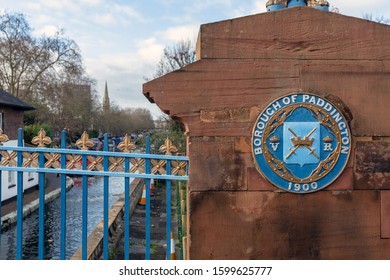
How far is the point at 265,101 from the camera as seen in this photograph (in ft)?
10.2

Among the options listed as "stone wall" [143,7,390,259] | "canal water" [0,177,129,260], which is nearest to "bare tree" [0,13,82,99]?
"canal water" [0,177,129,260]

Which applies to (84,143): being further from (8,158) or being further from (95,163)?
(8,158)

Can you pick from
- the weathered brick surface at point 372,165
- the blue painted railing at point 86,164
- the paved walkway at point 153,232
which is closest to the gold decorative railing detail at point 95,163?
the blue painted railing at point 86,164

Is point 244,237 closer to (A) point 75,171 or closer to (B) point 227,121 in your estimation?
(B) point 227,121

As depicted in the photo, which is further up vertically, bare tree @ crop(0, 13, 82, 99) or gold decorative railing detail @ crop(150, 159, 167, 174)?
bare tree @ crop(0, 13, 82, 99)

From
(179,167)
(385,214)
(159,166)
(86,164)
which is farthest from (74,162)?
(385,214)

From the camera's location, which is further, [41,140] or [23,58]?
[23,58]

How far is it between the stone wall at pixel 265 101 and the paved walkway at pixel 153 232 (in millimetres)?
5433

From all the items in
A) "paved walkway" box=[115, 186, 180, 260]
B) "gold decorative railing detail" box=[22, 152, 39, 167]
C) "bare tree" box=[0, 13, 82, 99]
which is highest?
"bare tree" box=[0, 13, 82, 99]

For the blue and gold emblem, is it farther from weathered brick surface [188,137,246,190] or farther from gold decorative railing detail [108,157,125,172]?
gold decorative railing detail [108,157,125,172]

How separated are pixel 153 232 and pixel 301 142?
8.49m

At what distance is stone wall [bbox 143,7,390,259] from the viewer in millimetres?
3092

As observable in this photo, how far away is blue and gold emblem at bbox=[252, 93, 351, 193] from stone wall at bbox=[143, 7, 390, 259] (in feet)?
0.22
